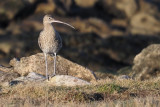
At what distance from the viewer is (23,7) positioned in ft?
219

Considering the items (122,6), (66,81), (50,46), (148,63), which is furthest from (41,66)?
(122,6)

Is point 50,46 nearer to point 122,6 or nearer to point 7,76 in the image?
point 7,76

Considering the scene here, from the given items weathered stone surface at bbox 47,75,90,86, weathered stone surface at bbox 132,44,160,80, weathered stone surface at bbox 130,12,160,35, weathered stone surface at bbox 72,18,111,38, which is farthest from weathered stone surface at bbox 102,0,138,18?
weathered stone surface at bbox 47,75,90,86

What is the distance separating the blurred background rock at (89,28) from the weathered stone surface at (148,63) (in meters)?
18.1

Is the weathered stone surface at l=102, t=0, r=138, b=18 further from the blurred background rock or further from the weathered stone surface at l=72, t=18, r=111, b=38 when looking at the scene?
the weathered stone surface at l=72, t=18, r=111, b=38

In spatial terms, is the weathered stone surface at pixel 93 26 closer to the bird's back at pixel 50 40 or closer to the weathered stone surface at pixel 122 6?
the weathered stone surface at pixel 122 6

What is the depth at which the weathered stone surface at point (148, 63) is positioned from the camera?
1051 inches

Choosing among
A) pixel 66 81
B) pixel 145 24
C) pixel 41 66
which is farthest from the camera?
pixel 145 24

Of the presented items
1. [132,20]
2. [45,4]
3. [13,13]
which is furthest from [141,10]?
[13,13]

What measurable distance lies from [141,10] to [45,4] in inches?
531

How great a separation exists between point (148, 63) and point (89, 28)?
38.9 metres

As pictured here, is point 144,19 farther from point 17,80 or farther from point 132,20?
point 17,80

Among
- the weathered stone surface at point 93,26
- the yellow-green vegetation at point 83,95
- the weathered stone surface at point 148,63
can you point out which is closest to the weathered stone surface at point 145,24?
the weathered stone surface at point 93,26

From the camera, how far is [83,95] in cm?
1594
